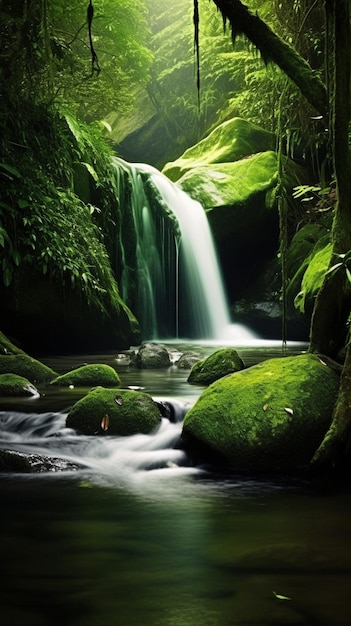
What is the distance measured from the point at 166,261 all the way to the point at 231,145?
15.6 feet

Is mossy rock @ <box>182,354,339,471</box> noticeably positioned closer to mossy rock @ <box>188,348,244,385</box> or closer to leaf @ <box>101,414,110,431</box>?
leaf @ <box>101,414,110,431</box>

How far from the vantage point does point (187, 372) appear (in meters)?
9.85

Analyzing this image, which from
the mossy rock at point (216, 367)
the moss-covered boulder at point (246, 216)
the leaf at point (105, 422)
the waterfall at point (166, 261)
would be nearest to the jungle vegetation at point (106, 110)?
the waterfall at point (166, 261)

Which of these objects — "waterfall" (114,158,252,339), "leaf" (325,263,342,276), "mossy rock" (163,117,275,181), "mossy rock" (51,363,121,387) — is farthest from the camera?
"mossy rock" (163,117,275,181)

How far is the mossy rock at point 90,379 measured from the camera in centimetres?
802

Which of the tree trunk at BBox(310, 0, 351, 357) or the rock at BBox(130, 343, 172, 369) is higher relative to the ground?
the tree trunk at BBox(310, 0, 351, 357)

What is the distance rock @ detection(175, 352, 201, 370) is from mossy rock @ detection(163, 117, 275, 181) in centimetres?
865

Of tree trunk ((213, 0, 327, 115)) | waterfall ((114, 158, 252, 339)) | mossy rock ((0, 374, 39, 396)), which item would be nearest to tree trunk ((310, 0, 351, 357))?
tree trunk ((213, 0, 327, 115))

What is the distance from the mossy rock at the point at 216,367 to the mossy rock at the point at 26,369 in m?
1.76

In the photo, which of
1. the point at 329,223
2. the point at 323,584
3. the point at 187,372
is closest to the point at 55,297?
the point at 187,372

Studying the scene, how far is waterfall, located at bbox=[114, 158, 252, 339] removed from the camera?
15336mm

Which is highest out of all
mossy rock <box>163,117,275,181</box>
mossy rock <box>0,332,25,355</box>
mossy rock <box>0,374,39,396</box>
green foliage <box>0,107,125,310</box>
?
mossy rock <box>163,117,275,181</box>

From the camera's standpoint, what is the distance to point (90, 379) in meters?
8.12

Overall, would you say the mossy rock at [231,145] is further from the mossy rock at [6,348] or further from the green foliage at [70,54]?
the mossy rock at [6,348]
